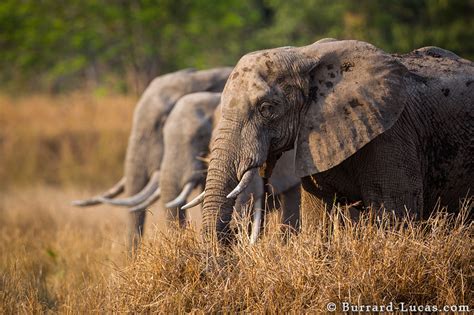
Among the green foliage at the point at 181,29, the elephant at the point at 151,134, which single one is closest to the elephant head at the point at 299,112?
the elephant at the point at 151,134

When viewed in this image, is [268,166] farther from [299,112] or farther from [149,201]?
[149,201]

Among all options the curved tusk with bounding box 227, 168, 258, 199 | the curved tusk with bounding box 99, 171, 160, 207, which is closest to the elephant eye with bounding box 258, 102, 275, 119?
the curved tusk with bounding box 227, 168, 258, 199

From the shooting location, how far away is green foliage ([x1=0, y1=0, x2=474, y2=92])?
854 inches

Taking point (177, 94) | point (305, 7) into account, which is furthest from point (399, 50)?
point (177, 94)

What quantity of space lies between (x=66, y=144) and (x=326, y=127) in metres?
12.0

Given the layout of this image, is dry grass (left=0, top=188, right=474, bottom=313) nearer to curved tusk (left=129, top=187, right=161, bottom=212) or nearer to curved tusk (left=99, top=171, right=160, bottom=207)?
curved tusk (left=129, top=187, right=161, bottom=212)

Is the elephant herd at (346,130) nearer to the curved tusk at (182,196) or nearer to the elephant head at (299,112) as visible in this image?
the elephant head at (299,112)

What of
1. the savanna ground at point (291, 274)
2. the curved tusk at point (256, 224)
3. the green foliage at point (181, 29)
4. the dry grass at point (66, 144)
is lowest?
the dry grass at point (66, 144)

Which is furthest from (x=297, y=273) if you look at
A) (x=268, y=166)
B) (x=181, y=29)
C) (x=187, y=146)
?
(x=181, y=29)

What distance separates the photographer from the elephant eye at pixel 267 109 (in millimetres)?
6555

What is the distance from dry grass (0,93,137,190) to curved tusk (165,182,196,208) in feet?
25.2

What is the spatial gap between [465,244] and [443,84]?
59.0 inches

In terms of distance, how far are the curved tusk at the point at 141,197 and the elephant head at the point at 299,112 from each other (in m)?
4.31

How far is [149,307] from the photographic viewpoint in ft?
19.9
